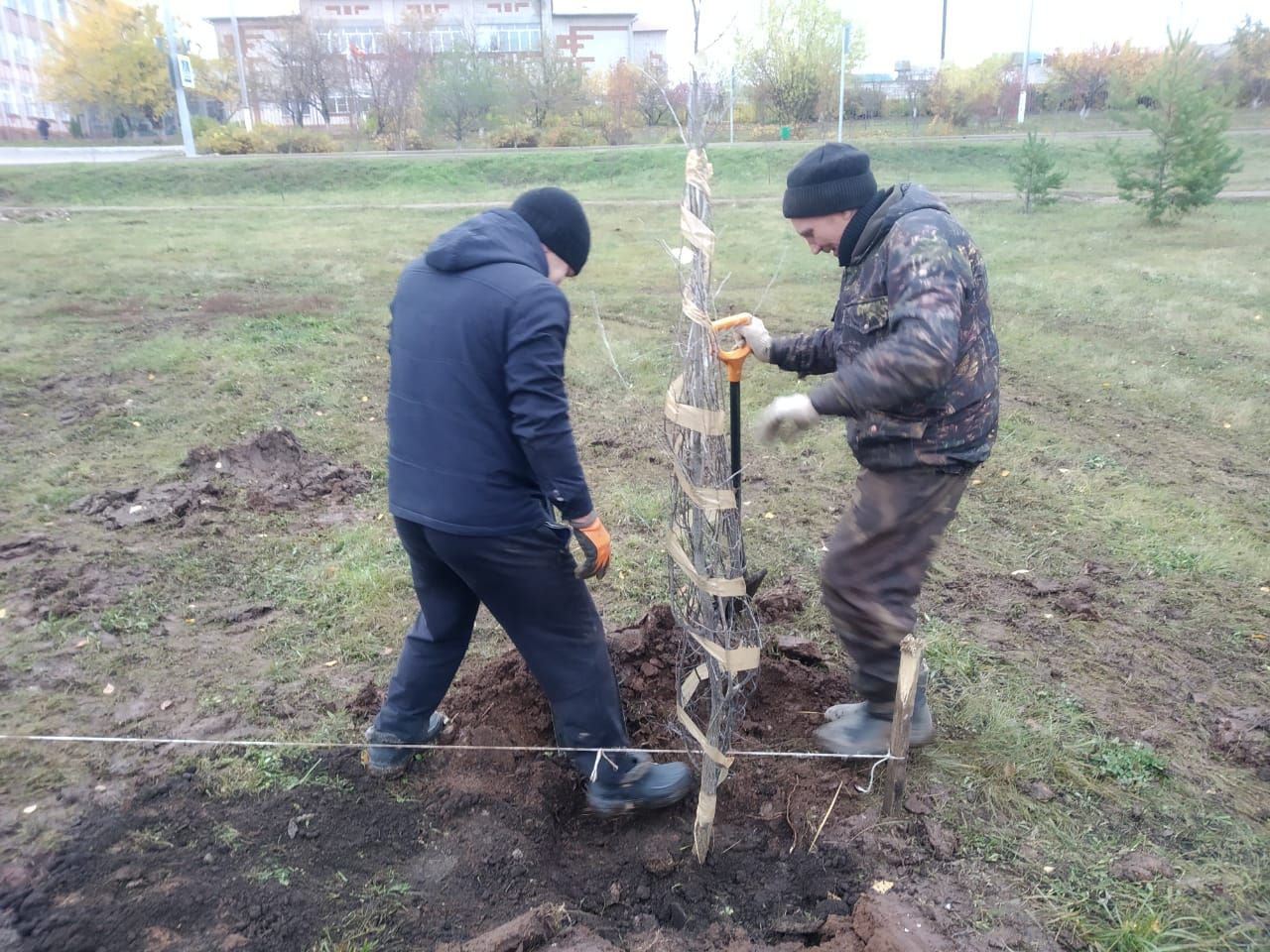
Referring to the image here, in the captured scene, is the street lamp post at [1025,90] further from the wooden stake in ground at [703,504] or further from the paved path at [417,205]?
the wooden stake in ground at [703,504]

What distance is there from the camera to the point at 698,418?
2.54 m

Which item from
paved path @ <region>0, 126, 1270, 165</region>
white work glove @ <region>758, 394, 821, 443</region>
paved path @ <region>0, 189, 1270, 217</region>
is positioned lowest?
paved path @ <region>0, 189, 1270, 217</region>

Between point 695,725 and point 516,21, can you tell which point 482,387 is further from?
point 516,21

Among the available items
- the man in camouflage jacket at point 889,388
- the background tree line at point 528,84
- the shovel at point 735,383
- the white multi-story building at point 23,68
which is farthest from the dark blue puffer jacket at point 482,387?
the white multi-story building at point 23,68

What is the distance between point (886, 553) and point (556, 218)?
147cm

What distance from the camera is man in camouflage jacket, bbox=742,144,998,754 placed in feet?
8.48

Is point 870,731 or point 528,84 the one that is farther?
point 528,84

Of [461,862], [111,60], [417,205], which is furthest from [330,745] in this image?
[111,60]

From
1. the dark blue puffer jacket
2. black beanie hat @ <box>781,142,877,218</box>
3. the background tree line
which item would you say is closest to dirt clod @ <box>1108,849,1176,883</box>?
the dark blue puffer jacket

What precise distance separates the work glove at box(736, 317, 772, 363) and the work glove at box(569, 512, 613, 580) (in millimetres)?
804

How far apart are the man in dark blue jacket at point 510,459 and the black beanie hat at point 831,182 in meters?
0.69

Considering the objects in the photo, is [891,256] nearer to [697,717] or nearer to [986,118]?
[697,717]

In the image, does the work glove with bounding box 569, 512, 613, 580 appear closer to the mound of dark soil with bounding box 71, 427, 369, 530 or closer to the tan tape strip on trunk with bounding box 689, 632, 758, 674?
the tan tape strip on trunk with bounding box 689, 632, 758, 674

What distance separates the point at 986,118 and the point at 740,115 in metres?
10.8
